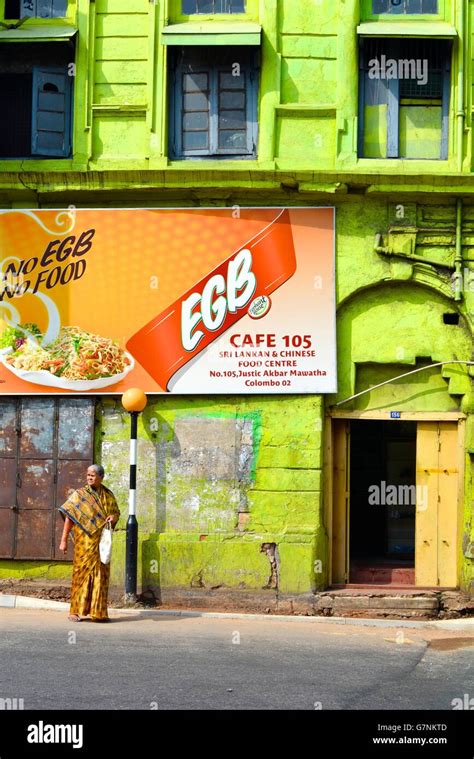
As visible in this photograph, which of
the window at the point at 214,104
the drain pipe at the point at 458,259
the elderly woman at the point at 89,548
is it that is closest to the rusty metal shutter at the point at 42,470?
the elderly woman at the point at 89,548

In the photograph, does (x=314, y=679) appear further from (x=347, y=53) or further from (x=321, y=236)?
(x=347, y=53)

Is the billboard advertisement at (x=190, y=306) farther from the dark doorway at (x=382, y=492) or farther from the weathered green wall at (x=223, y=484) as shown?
the dark doorway at (x=382, y=492)

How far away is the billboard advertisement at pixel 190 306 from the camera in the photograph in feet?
51.4

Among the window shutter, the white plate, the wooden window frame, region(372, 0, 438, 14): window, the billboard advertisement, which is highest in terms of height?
region(372, 0, 438, 14): window

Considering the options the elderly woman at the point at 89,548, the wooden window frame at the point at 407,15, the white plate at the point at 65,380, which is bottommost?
the elderly woman at the point at 89,548

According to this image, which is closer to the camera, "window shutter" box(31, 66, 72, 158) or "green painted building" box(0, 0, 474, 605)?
"green painted building" box(0, 0, 474, 605)

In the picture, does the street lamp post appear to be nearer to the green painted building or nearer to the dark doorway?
the green painted building

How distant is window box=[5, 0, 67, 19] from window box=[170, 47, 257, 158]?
71.4 inches

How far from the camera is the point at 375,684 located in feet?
35.8

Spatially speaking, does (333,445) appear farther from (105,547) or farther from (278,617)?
(105,547)

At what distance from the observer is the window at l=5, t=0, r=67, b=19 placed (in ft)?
53.2

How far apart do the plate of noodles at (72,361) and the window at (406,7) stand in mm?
5804

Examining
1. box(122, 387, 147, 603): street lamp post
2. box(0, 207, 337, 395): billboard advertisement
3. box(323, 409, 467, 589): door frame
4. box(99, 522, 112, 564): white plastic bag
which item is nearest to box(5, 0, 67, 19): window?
box(0, 207, 337, 395): billboard advertisement

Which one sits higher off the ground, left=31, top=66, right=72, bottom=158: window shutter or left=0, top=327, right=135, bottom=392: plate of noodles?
left=31, top=66, right=72, bottom=158: window shutter
